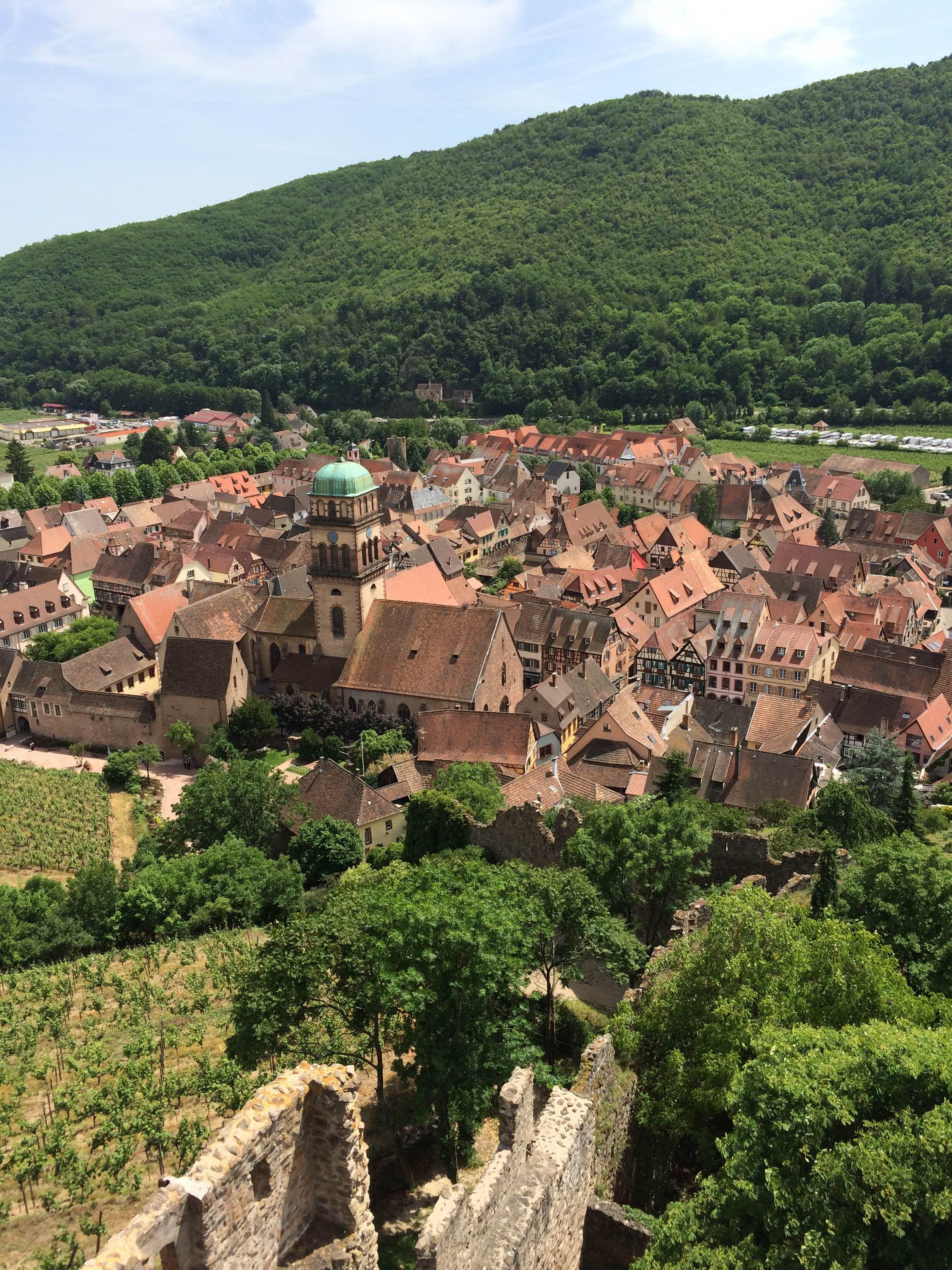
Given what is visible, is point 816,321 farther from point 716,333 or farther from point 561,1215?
point 561,1215

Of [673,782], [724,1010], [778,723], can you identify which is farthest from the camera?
[778,723]

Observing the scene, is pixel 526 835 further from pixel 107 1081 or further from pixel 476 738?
pixel 476 738

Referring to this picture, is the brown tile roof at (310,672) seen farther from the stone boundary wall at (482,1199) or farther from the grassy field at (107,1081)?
the stone boundary wall at (482,1199)

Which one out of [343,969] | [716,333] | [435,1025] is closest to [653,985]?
[435,1025]

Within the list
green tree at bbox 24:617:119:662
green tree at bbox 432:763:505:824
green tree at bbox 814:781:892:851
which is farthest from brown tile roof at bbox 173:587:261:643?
green tree at bbox 814:781:892:851

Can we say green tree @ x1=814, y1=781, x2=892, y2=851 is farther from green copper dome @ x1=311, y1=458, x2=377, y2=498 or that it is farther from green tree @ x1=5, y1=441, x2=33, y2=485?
green tree @ x1=5, y1=441, x2=33, y2=485

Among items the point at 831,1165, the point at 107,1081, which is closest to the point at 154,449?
the point at 107,1081

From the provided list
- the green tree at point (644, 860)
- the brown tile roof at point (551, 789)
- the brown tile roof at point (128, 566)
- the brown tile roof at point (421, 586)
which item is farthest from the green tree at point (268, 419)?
the green tree at point (644, 860)
